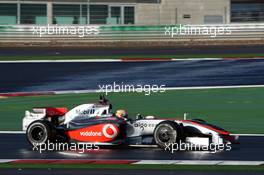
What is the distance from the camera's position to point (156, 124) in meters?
17.6

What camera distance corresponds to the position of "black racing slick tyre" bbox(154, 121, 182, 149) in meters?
17.2

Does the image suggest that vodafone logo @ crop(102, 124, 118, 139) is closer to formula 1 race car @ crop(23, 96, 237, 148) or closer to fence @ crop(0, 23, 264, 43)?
formula 1 race car @ crop(23, 96, 237, 148)

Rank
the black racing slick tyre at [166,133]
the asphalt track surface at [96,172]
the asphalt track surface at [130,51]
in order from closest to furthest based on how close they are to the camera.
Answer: the asphalt track surface at [96,172], the black racing slick tyre at [166,133], the asphalt track surface at [130,51]

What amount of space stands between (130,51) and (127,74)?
10931 millimetres

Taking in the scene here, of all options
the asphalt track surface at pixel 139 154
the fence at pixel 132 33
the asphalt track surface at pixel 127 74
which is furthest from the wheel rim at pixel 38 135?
the fence at pixel 132 33

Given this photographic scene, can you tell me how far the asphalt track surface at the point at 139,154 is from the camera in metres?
16.8

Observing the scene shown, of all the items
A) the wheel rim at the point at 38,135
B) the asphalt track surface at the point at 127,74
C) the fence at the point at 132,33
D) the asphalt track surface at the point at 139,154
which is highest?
the fence at the point at 132,33

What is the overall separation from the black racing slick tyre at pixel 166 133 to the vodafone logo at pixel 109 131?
93 centimetres

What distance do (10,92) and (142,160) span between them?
43.8 feet

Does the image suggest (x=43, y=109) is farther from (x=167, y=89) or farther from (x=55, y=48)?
(x=55, y=48)

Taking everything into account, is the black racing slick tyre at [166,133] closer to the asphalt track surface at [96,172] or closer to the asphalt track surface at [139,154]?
the asphalt track surface at [139,154]

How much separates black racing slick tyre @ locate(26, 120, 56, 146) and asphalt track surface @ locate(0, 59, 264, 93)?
447 inches

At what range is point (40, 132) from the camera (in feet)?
59.4

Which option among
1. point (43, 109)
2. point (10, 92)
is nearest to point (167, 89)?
point (10, 92)
